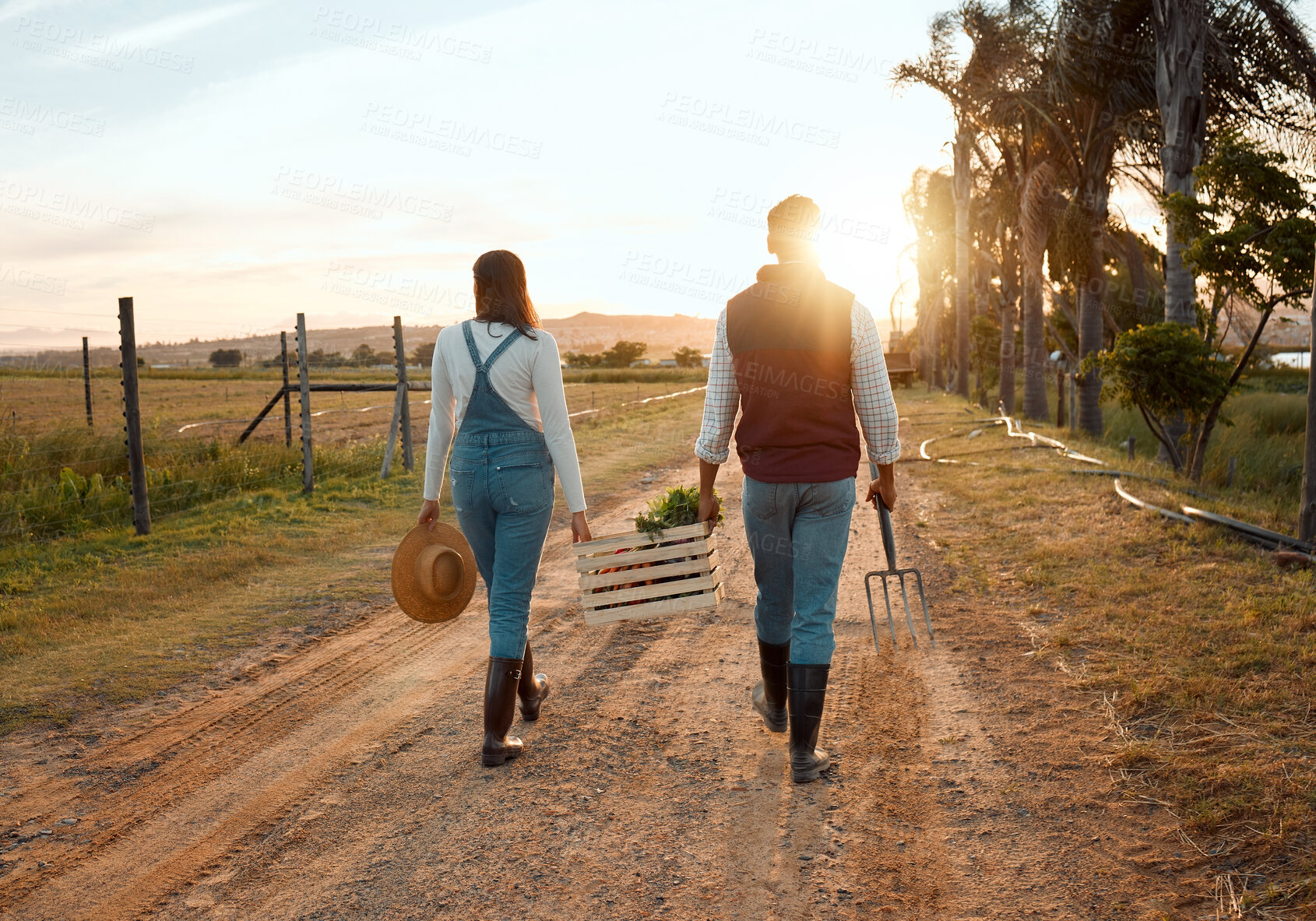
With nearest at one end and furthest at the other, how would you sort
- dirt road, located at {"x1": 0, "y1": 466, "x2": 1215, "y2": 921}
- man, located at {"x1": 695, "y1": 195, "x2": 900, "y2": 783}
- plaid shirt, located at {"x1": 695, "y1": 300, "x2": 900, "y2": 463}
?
dirt road, located at {"x1": 0, "y1": 466, "x2": 1215, "y2": 921} → man, located at {"x1": 695, "y1": 195, "x2": 900, "y2": 783} → plaid shirt, located at {"x1": 695, "y1": 300, "x2": 900, "y2": 463}

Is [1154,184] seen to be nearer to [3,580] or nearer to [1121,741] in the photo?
[1121,741]

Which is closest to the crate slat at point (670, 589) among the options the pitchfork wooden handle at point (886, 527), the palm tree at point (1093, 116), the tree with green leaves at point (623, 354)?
the pitchfork wooden handle at point (886, 527)

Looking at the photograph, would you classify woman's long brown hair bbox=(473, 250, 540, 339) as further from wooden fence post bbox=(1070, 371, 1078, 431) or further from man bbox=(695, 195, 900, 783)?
wooden fence post bbox=(1070, 371, 1078, 431)

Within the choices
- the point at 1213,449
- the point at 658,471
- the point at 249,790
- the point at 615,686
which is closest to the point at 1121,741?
the point at 615,686

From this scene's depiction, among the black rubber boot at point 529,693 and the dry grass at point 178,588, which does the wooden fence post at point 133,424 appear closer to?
the dry grass at point 178,588

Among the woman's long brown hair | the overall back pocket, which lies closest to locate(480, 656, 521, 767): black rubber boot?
the overall back pocket

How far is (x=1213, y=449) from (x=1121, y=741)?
607 inches

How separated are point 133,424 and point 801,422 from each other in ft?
25.8

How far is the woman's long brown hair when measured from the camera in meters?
3.82

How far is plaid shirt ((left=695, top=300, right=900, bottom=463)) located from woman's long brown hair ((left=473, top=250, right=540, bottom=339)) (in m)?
0.83

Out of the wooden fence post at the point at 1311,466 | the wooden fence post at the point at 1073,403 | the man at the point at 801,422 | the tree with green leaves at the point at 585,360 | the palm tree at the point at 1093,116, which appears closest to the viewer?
the man at the point at 801,422

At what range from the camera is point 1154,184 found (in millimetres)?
18156

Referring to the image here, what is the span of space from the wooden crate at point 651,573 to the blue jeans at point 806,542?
13.2 inches

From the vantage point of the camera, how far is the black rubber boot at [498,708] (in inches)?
153
